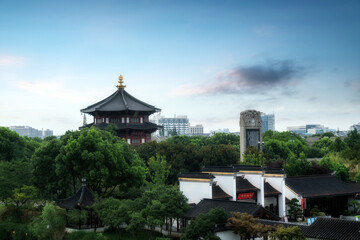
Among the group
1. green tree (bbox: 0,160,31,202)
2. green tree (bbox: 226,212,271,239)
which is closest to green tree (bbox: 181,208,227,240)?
green tree (bbox: 226,212,271,239)

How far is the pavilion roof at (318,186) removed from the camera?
106ft

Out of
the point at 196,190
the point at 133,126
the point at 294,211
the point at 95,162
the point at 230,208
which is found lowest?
the point at 294,211

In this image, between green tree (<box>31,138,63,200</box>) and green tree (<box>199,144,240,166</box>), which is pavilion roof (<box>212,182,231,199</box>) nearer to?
green tree (<box>31,138,63,200</box>)

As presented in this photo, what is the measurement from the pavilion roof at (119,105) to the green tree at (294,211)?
24774 mm

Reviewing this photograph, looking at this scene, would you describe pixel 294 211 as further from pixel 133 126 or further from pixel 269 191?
pixel 133 126

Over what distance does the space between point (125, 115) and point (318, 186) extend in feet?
84.6

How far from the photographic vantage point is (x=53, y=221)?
74.8 ft

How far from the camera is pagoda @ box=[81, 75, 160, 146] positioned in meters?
50.5

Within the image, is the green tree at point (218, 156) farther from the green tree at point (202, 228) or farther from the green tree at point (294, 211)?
the green tree at point (202, 228)

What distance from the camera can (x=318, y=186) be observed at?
1330 inches

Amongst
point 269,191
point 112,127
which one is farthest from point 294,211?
point 112,127

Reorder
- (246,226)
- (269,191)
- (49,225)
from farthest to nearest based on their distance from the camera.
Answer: (269,191) → (49,225) → (246,226)

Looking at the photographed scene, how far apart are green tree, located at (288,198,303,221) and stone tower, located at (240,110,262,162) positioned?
19.4 meters

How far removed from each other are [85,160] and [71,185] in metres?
3.52
